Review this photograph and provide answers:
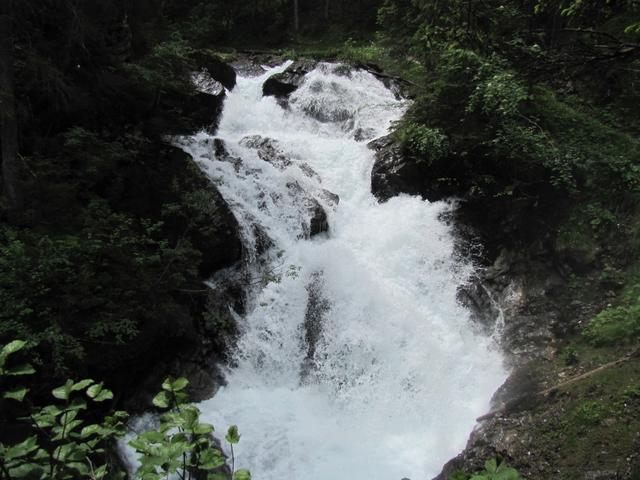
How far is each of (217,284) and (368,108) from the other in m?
8.92

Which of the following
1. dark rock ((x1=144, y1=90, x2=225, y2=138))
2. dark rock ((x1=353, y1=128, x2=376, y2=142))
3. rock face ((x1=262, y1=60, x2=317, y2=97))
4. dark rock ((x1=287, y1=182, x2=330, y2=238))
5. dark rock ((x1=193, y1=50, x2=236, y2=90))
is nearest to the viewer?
dark rock ((x1=144, y1=90, x2=225, y2=138))

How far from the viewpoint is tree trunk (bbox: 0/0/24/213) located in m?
6.12

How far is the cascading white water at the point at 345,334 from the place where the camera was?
7.31 meters

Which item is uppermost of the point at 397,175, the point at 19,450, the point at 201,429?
the point at 201,429

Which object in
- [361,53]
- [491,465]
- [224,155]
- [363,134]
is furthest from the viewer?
[361,53]

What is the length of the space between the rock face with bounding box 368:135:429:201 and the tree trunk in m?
7.95

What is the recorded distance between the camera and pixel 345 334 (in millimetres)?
9219

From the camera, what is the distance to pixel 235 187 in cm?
1081

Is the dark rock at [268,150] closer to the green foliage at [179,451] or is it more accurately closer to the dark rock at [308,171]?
the dark rock at [308,171]

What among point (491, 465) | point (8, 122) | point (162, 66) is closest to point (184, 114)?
point (162, 66)

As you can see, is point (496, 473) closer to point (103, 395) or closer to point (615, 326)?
point (103, 395)

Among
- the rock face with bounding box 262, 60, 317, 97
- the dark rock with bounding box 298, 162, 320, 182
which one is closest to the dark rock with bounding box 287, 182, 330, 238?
the dark rock with bounding box 298, 162, 320, 182

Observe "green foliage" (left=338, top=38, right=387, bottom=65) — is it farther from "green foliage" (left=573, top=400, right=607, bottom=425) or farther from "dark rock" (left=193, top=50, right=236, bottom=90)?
"green foliage" (left=573, top=400, right=607, bottom=425)

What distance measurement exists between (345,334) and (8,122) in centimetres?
667
